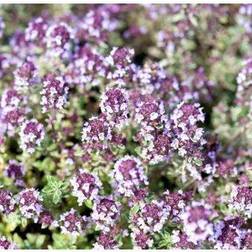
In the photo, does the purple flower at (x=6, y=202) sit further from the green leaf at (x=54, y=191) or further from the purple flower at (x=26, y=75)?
the purple flower at (x=26, y=75)

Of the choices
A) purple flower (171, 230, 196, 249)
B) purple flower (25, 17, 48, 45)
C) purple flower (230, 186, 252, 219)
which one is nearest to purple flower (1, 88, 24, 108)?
purple flower (25, 17, 48, 45)

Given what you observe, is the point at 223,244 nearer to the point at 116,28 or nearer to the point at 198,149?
the point at 198,149

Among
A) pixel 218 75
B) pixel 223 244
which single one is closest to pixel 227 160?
pixel 223 244

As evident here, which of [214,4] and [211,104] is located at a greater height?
[214,4]

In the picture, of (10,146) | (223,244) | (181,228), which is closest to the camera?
(223,244)

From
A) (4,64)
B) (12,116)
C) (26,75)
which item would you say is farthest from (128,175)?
(4,64)

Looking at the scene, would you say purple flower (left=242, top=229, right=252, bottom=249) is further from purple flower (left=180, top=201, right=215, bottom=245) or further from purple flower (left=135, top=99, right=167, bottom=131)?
purple flower (left=135, top=99, right=167, bottom=131)

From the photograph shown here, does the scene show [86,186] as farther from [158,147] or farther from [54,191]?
[158,147]
